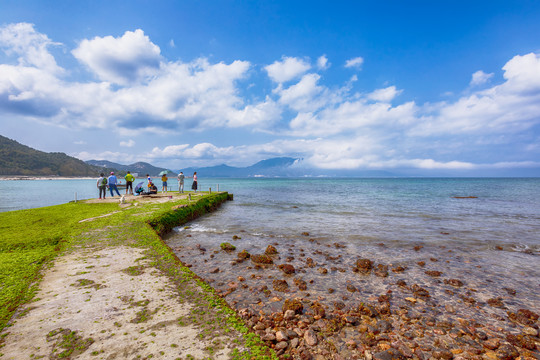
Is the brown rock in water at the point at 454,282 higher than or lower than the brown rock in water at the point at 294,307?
lower

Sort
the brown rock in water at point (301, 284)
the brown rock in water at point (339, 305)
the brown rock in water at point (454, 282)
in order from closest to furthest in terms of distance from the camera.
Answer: the brown rock in water at point (339, 305)
the brown rock in water at point (301, 284)
the brown rock in water at point (454, 282)

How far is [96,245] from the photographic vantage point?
9883 mm

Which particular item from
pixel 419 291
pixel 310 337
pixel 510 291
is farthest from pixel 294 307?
→ pixel 510 291

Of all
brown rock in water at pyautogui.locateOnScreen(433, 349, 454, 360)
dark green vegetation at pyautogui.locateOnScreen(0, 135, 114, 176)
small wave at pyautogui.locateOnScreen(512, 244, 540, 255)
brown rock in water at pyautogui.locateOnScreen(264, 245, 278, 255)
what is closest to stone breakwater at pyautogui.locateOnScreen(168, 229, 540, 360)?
brown rock in water at pyautogui.locateOnScreen(433, 349, 454, 360)

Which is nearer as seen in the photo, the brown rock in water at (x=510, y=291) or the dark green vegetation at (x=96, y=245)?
the dark green vegetation at (x=96, y=245)

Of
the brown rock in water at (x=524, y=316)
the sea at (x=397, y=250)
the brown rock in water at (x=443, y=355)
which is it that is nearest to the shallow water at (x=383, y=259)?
the sea at (x=397, y=250)

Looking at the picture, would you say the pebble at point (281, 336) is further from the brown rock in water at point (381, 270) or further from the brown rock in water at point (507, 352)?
the brown rock in water at point (381, 270)

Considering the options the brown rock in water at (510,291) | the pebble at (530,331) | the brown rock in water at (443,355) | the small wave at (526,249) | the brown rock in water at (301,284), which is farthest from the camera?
the small wave at (526,249)

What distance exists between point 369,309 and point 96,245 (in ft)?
36.1

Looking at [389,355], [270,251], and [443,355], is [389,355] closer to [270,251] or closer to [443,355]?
[443,355]

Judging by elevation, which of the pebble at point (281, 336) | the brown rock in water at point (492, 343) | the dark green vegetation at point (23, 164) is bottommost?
the brown rock in water at point (492, 343)

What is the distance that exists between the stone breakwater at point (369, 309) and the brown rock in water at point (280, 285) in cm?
4

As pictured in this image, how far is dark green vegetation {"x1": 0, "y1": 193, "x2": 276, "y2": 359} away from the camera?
4734 mm

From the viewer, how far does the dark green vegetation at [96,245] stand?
4734 millimetres
